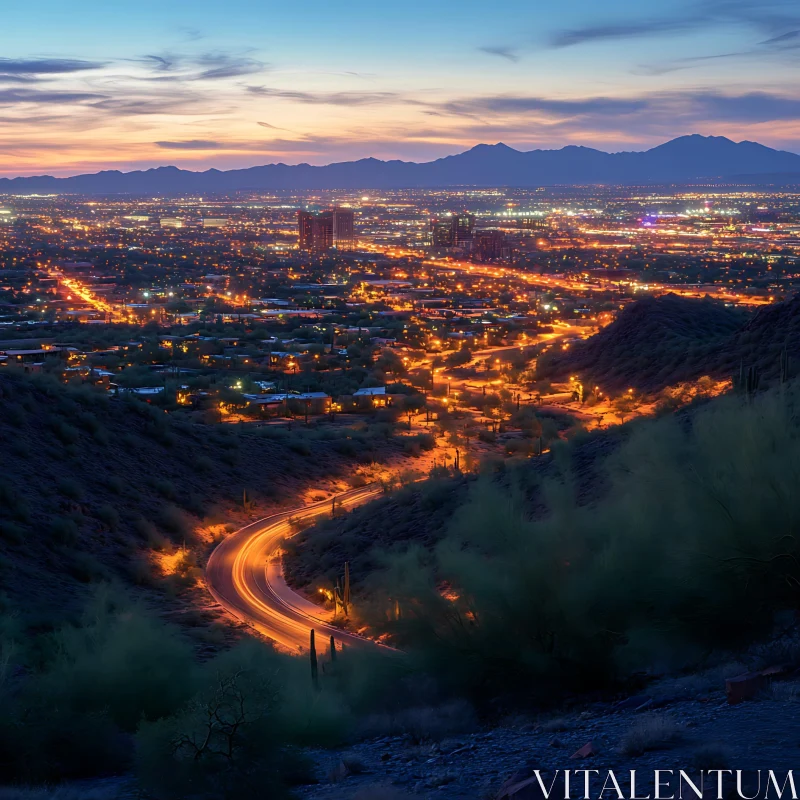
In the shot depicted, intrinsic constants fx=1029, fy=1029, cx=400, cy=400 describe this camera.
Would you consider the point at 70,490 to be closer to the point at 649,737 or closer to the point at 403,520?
the point at 403,520

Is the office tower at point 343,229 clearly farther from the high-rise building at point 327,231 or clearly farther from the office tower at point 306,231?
the office tower at point 306,231

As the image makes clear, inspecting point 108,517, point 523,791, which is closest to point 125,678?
point 523,791

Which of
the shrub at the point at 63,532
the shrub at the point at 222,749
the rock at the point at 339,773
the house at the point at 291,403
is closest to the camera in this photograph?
the shrub at the point at 222,749

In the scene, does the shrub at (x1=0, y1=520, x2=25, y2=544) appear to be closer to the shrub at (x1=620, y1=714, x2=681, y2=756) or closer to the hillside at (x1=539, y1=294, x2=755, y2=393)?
the shrub at (x1=620, y1=714, x2=681, y2=756)

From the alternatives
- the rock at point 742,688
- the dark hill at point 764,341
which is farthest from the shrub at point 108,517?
the dark hill at point 764,341

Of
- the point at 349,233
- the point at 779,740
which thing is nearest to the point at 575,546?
the point at 779,740

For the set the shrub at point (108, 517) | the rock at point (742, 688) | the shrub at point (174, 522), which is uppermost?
the rock at point (742, 688)

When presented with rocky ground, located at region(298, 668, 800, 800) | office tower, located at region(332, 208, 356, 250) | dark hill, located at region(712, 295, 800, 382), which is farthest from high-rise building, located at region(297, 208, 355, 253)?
rocky ground, located at region(298, 668, 800, 800)

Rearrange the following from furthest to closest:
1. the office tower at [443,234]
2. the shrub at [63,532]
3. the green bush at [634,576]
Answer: the office tower at [443,234]
the shrub at [63,532]
the green bush at [634,576]
